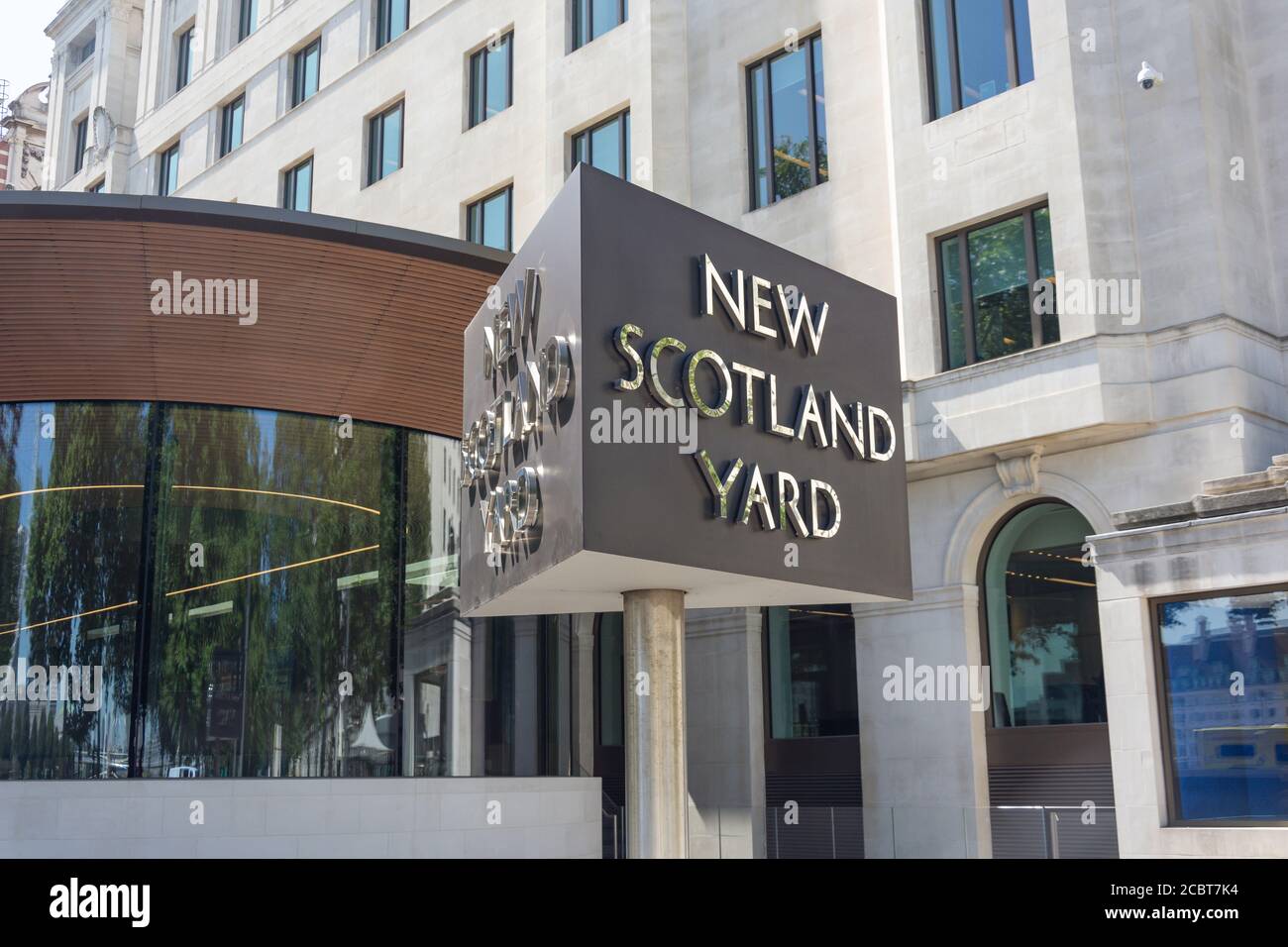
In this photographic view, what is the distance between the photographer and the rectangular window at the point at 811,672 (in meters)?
23.3

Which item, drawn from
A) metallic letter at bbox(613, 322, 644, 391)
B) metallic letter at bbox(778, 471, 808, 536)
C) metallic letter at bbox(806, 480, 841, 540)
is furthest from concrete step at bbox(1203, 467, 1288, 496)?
metallic letter at bbox(613, 322, 644, 391)

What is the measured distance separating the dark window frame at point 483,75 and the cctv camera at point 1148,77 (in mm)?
16128

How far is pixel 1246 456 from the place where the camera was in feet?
60.4

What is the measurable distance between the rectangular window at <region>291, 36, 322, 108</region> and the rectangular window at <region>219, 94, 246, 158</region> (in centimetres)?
267

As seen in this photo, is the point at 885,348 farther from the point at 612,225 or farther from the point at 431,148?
the point at 431,148

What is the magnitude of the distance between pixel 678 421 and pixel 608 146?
19.4m

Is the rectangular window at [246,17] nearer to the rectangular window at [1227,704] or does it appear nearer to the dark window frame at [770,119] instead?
the dark window frame at [770,119]

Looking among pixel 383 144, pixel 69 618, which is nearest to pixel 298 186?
pixel 383 144

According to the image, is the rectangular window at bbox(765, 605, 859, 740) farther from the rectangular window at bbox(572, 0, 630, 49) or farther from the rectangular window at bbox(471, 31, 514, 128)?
the rectangular window at bbox(471, 31, 514, 128)

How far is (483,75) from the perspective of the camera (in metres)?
32.8

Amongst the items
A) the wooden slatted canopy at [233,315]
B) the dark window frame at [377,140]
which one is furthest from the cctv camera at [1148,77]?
the dark window frame at [377,140]

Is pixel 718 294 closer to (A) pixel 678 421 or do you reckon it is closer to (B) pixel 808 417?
(A) pixel 678 421
